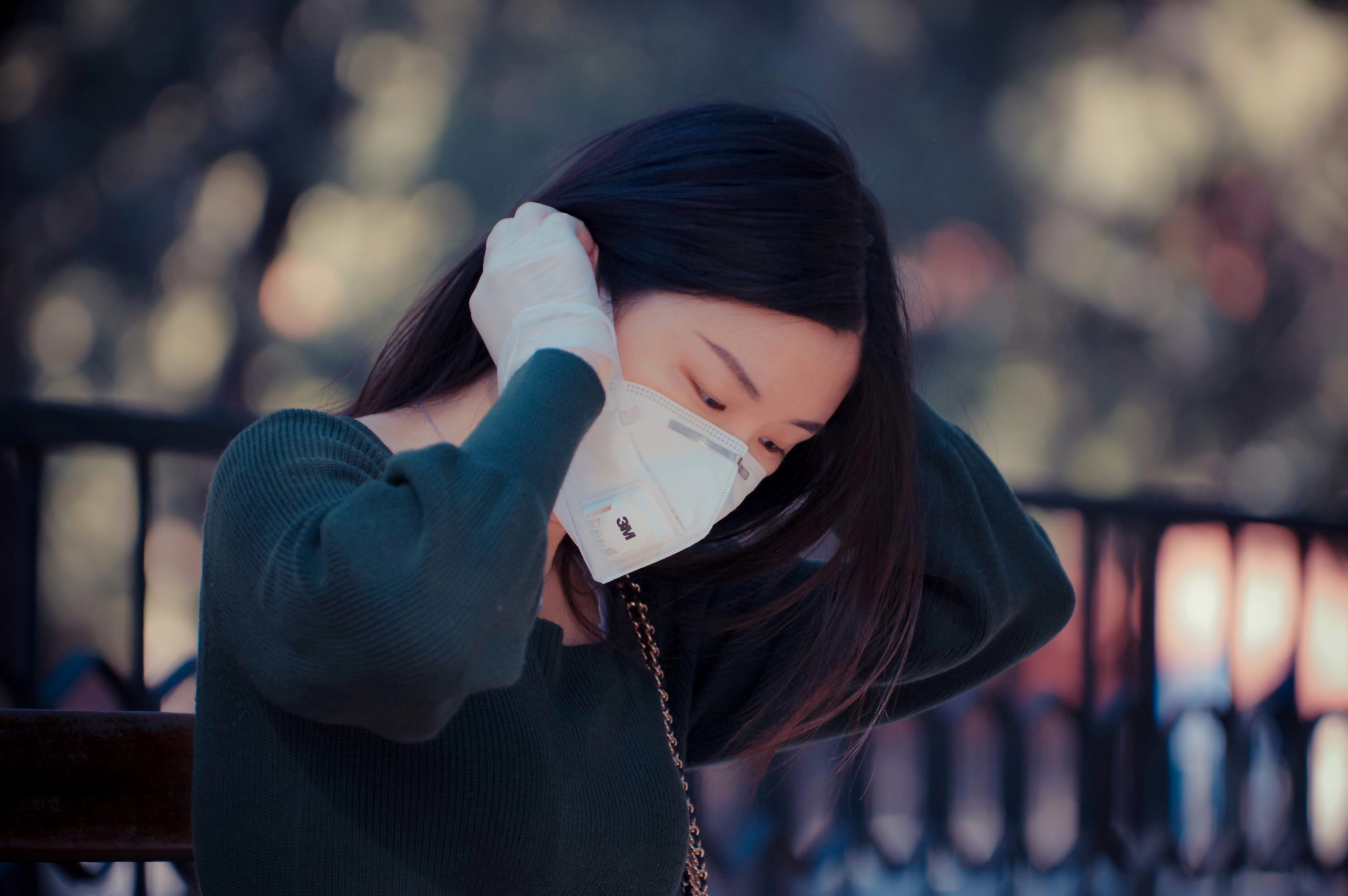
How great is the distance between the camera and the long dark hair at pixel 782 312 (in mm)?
1076

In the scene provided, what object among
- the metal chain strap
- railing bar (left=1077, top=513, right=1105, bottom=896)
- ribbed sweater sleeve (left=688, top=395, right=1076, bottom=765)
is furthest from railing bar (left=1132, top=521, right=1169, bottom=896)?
the metal chain strap

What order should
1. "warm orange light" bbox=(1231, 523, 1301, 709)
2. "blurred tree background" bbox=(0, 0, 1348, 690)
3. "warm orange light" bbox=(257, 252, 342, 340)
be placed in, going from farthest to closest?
"warm orange light" bbox=(257, 252, 342, 340)
"blurred tree background" bbox=(0, 0, 1348, 690)
"warm orange light" bbox=(1231, 523, 1301, 709)

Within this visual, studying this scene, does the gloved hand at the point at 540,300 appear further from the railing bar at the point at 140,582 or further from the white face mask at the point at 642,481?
the railing bar at the point at 140,582

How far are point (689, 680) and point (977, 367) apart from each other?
2.90 meters

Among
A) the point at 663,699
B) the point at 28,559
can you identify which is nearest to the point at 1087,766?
the point at 663,699

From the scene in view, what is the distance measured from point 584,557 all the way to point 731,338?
0.83ft

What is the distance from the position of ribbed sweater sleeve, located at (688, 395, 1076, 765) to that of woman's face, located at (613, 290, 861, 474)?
29 centimetres

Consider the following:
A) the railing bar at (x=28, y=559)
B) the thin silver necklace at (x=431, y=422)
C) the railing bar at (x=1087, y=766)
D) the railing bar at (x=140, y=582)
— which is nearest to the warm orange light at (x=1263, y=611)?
the railing bar at (x=1087, y=766)

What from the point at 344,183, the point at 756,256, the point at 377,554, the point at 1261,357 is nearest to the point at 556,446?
the point at 377,554

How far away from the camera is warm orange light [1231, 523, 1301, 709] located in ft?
9.32

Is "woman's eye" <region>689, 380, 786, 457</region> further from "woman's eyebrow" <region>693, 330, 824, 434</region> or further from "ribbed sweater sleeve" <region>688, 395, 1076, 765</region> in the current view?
"ribbed sweater sleeve" <region>688, 395, 1076, 765</region>

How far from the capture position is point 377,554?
2.59 ft

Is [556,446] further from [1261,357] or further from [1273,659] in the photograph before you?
[1261,357]

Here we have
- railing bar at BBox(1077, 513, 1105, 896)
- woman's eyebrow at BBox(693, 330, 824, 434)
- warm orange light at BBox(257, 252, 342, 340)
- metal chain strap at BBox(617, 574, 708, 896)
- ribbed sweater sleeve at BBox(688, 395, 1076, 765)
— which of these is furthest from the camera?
warm orange light at BBox(257, 252, 342, 340)
